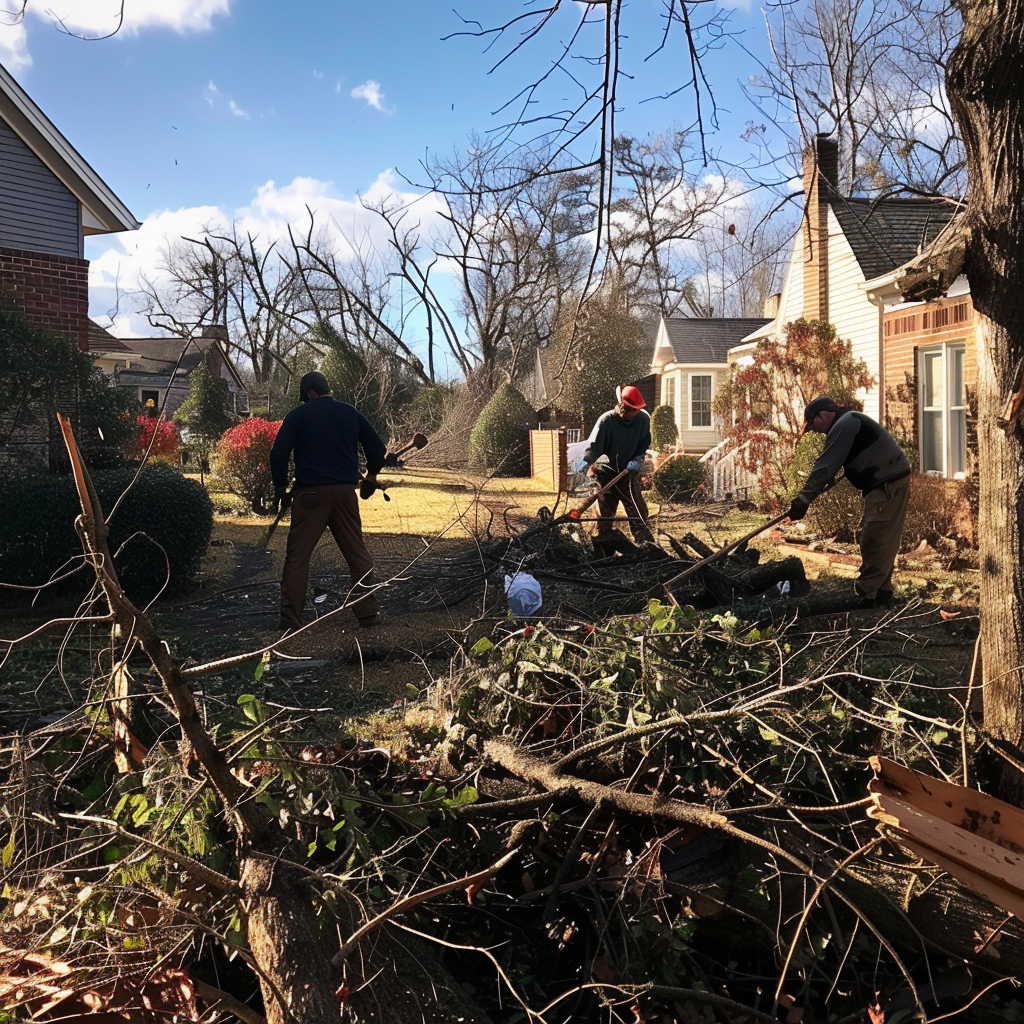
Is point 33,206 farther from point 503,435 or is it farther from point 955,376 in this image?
point 503,435

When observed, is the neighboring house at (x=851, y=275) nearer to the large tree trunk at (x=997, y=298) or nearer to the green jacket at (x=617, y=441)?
the green jacket at (x=617, y=441)

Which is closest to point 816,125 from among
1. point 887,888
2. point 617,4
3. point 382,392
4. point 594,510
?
point 617,4

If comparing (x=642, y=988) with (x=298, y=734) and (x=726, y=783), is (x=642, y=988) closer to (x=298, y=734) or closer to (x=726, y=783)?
(x=726, y=783)

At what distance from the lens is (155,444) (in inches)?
501

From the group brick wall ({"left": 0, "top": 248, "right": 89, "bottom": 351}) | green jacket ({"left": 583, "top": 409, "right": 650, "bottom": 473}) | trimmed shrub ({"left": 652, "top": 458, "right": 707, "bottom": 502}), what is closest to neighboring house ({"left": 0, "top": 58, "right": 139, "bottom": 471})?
brick wall ({"left": 0, "top": 248, "right": 89, "bottom": 351})

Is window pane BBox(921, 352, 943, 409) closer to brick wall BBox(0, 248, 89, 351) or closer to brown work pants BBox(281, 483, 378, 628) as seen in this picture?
brown work pants BBox(281, 483, 378, 628)

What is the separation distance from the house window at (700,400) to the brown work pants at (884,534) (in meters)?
21.7

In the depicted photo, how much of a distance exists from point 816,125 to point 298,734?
3.91m

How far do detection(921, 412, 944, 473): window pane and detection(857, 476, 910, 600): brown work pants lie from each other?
510cm

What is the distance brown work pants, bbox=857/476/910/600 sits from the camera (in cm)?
746

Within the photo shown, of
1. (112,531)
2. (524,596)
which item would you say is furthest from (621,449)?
(112,531)

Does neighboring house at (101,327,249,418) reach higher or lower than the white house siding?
higher

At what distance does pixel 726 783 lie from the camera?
3.51 m

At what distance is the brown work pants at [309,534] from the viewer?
764 centimetres
